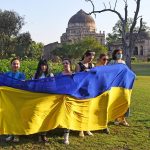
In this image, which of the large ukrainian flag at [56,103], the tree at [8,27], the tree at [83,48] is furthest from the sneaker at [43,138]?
the tree at [83,48]

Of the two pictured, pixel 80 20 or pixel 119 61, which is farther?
pixel 80 20

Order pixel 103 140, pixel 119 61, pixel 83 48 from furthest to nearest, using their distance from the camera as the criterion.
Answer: pixel 83 48
pixel 119 61
pixel 103 140

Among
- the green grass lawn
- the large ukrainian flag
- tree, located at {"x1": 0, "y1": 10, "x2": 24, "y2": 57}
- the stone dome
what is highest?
the stone dome

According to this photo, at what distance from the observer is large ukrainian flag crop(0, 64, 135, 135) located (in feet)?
23.2

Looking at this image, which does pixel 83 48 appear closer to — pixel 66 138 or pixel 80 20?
pixel 80 20

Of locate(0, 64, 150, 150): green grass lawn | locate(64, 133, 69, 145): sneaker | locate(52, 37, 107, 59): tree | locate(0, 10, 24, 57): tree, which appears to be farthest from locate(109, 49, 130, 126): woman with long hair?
locate(52, 37, 107, 59): tree

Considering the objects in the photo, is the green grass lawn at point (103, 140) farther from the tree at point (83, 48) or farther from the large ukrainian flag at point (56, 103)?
the tree at point (83, 48)

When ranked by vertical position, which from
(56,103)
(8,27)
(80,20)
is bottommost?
(56,103)

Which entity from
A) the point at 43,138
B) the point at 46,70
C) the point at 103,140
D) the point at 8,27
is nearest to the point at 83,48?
the point at 8,27

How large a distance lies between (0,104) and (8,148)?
0.75 meters

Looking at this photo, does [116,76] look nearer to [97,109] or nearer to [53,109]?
[97,109]

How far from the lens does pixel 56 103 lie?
7387mm

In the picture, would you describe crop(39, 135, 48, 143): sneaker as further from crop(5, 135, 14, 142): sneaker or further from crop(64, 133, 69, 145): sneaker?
crop(5, 135, 14, 142): sneaker

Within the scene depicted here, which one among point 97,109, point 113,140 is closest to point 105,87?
point 97,109
